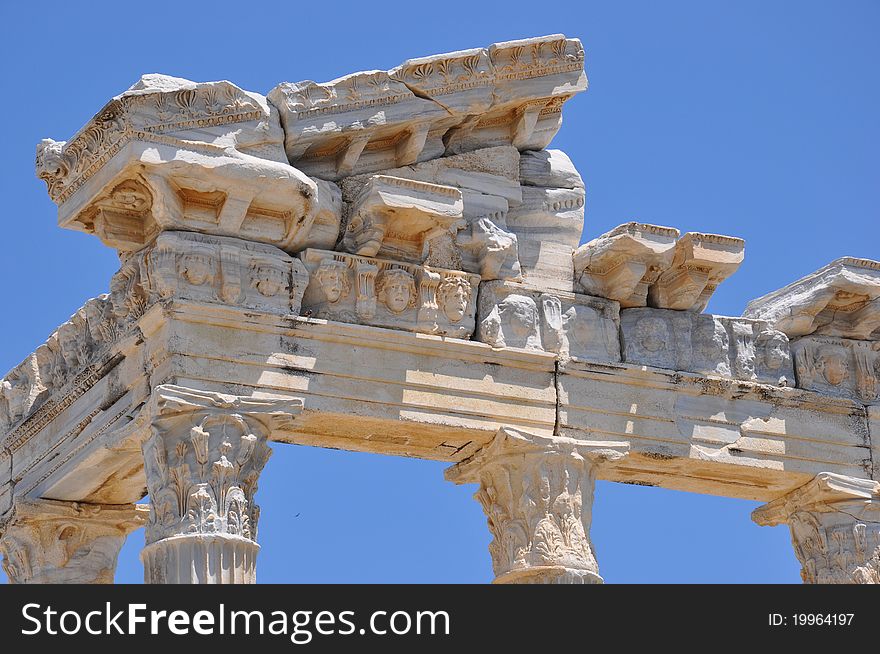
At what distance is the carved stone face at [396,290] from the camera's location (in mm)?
17703

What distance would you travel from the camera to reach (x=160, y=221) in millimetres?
16969

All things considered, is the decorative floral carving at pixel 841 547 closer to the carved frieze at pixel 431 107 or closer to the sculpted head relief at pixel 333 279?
the carved frieze at pixel 431 107

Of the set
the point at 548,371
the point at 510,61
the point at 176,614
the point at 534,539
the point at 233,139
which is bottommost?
the point at 176,614

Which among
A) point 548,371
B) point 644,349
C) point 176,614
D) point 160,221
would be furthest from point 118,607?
point 644,349

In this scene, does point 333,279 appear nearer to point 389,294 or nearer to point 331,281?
point 331,281

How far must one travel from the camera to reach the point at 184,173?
54.9 feet

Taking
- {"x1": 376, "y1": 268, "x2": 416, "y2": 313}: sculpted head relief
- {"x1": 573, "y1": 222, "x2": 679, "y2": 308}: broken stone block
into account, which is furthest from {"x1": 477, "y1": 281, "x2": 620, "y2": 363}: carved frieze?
{"x1": 376, "y1": 268, "x2": 416, "y2": 313}: sculpted head relief

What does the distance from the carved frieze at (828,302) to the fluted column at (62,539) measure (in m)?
6.88

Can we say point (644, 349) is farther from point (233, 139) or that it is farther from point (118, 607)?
point (118, 607)

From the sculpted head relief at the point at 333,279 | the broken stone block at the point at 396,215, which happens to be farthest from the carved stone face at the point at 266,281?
the broken stone block at the point at 396,215

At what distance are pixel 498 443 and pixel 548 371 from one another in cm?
92

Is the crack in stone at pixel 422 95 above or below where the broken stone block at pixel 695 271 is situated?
above

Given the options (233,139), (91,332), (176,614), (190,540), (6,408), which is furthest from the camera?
(6,408)

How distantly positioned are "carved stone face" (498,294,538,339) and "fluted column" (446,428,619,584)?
1013mm
